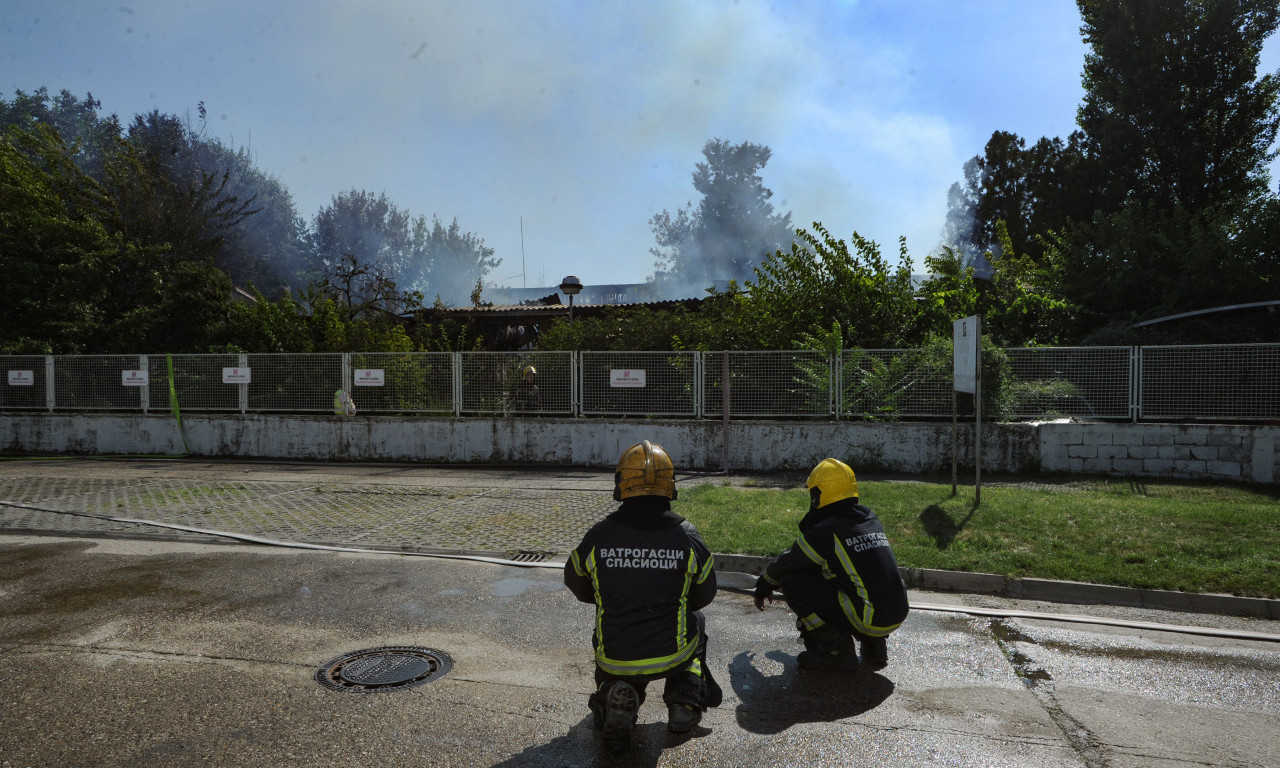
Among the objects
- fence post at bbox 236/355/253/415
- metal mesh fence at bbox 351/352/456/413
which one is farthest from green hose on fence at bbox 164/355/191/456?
metal mesh fence at bbox 351/352/456/413

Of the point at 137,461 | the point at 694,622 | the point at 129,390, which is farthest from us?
the point at 129,390

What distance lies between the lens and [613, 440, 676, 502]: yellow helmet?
351 cm

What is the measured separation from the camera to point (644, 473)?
3514 mm

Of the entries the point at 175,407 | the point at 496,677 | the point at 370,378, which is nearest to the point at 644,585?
the point at 496,677

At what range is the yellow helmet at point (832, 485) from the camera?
4.42 meters

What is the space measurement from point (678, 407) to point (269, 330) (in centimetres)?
1233

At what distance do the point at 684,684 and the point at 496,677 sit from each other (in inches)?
54.8

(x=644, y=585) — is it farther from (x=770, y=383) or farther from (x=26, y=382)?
(x=26, y=382)

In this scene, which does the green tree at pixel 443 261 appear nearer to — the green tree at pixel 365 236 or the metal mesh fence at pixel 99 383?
the green tree at pixel 365 236

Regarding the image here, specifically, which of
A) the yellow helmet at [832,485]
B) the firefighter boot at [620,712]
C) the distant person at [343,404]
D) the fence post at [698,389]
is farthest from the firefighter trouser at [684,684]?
Answer: the distant person at [343,404]

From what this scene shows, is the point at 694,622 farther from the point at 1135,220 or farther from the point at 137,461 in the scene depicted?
the point at 1135,220

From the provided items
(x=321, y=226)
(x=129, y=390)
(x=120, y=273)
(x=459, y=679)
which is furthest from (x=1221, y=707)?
(x=321, y=226)

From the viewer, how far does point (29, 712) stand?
3822 mm

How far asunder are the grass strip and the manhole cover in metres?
3.33
